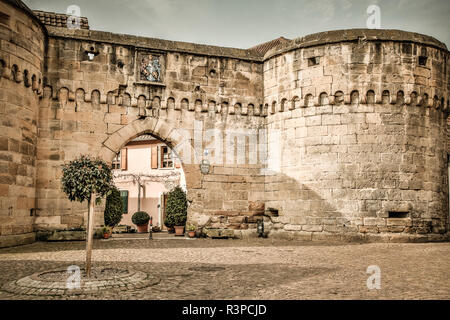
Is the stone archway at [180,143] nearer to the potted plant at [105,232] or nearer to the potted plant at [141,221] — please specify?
the potted plant at [105,232]

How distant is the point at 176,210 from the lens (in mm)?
19172

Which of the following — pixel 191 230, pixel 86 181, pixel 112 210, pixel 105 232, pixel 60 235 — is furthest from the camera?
pixel 112 210

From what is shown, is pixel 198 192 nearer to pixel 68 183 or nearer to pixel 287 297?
pixel 68 183

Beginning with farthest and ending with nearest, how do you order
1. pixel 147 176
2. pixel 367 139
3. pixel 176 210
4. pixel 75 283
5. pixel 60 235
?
pixel 147 176
pixel 176 210
pixel 367 139
pixel 60 235
pixel 75 283

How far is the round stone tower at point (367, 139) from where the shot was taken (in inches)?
525

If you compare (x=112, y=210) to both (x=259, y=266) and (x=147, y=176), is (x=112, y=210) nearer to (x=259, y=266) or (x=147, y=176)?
(x=147, y=176)

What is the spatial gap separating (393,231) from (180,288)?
873cm

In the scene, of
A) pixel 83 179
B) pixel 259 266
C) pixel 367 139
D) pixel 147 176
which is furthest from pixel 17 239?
pixel 147 176

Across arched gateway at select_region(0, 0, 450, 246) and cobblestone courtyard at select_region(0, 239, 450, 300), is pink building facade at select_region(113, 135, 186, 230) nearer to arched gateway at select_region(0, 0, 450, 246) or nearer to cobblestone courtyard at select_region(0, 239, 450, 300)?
arched gateway at select_region(0, 0, 450, 246)

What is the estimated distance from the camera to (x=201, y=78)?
14.9 m

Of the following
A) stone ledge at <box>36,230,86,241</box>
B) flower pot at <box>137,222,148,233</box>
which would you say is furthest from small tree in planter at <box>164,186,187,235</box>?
stone ledge at <box>36,230,86,241</box>

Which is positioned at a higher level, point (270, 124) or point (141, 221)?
point (270, 124)

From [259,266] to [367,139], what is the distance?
266 inches

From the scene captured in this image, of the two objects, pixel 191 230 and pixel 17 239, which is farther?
pixel 191 230
